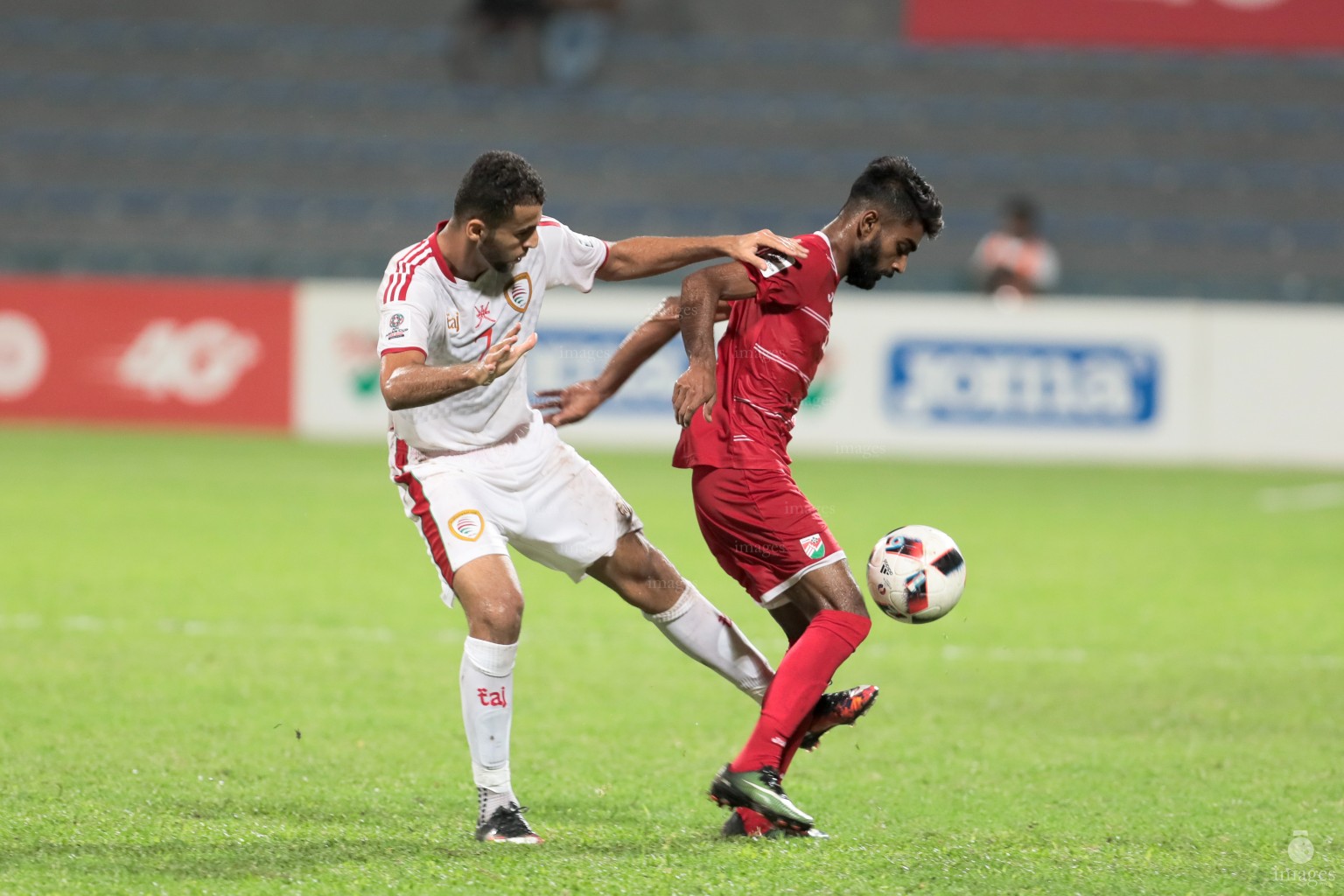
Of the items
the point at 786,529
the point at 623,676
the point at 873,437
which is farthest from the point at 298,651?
the point at 873,437

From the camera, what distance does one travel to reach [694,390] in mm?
4934

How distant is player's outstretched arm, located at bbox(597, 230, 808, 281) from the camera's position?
16.5 ft

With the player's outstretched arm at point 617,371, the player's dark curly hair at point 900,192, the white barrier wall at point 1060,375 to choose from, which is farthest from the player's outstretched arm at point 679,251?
the white barrier wall at point 1060,375

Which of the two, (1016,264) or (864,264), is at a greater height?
(1016,264)

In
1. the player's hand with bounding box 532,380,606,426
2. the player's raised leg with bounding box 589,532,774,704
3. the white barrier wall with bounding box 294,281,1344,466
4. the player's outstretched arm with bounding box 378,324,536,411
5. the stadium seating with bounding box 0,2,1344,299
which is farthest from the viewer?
the stadium seating with bounding box 0,2,1344,299

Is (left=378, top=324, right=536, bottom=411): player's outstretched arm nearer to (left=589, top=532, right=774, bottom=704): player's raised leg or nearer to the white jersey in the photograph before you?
the white jersey

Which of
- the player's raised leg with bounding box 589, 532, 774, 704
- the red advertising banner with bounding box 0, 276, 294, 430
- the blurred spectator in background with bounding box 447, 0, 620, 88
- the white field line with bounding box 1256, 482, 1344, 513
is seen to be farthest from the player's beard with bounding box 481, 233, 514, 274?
the blurred spectator in background with bounding box 447, 0, 620, 88

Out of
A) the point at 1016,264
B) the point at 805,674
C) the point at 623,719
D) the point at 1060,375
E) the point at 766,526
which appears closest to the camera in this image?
the point at 805,674

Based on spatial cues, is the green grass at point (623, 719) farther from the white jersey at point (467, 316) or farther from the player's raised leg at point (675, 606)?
the white jersey at point (467, 316)

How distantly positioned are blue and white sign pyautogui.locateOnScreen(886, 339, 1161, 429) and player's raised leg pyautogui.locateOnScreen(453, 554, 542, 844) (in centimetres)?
1219

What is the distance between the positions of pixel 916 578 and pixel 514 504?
1244mm

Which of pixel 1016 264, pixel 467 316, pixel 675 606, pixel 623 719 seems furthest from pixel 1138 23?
pixel 467 316

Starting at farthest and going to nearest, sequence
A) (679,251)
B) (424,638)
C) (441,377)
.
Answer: (424,638)
(679,251)
(441,377)

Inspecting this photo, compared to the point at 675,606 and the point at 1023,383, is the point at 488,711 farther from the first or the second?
the point at 1023,383
